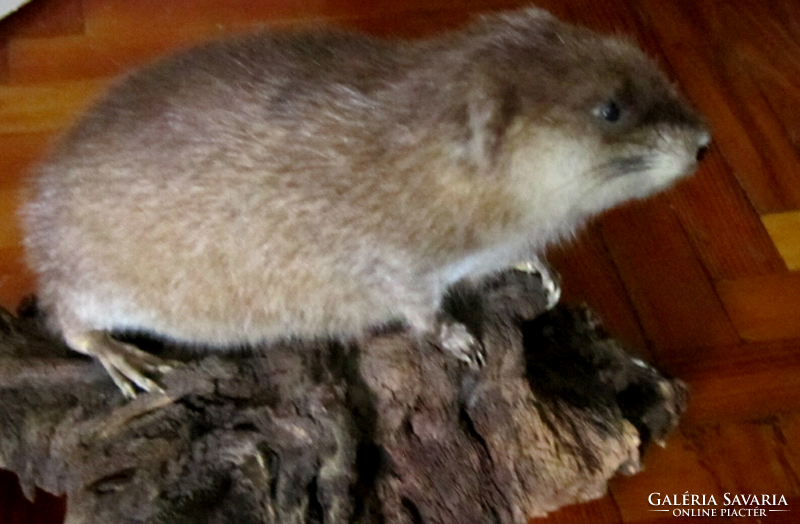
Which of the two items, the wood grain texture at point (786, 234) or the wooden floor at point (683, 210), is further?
the wood grain texture at point (786, 234)

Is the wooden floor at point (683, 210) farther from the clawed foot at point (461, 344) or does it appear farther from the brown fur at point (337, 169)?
the brown fur at point (337, 169)

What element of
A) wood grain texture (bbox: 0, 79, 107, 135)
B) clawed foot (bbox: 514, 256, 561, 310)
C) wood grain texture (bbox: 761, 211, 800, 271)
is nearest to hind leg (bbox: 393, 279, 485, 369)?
clawed foot (bbox: 514, 256, 561, 310)

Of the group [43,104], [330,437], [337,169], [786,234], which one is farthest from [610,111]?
[43,104]

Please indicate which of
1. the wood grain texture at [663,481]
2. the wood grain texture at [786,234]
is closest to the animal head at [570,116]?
the wood grain texture at [663,481]

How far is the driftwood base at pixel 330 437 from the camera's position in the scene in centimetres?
110

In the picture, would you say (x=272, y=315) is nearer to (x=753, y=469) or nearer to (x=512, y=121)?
(x=512, y=121)

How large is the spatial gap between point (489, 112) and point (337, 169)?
218mm

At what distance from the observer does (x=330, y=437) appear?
111cm

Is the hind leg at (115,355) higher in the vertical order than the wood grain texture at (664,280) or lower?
higher

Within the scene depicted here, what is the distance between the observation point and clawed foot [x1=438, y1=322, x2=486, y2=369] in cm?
117

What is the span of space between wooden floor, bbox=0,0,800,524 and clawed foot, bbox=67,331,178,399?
1.00 ft

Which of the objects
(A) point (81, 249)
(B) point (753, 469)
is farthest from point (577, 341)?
(A) point (81, 249)

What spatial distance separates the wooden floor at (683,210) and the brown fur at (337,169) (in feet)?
1.51

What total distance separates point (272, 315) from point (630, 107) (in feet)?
1.84
